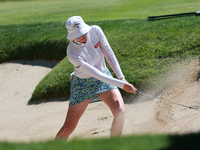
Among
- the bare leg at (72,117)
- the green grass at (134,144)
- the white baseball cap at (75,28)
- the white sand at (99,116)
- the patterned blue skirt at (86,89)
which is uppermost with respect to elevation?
the white baseball cap at (75,28)

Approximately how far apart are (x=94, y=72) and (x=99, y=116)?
2421 mm

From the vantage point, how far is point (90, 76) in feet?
14.9

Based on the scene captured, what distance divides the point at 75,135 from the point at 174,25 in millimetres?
3784

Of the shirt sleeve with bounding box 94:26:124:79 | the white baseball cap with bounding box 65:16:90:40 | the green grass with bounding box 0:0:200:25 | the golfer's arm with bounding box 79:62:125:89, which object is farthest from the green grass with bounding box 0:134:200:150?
the green grass with bounding box 0:0:200:25

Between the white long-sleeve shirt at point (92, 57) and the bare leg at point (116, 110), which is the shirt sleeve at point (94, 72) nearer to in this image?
the white long-sleeve shirt at point (92, 57)

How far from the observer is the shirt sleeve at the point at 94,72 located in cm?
421

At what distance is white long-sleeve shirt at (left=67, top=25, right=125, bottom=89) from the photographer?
13.9 feet

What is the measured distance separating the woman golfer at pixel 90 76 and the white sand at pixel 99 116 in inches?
38.8

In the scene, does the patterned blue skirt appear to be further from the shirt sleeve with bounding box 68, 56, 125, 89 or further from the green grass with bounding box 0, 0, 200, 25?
the green grass with bounding box 0, 0, 200, 25

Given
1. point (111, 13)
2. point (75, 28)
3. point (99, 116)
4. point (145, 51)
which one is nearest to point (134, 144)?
point (75, 28)

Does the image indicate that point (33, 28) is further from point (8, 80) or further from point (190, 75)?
point (190, 75)

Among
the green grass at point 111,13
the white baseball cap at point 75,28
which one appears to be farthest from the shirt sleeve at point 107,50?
the green grass at point 111,13

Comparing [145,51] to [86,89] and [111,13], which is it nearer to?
[86,89]

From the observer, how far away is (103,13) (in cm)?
1245
